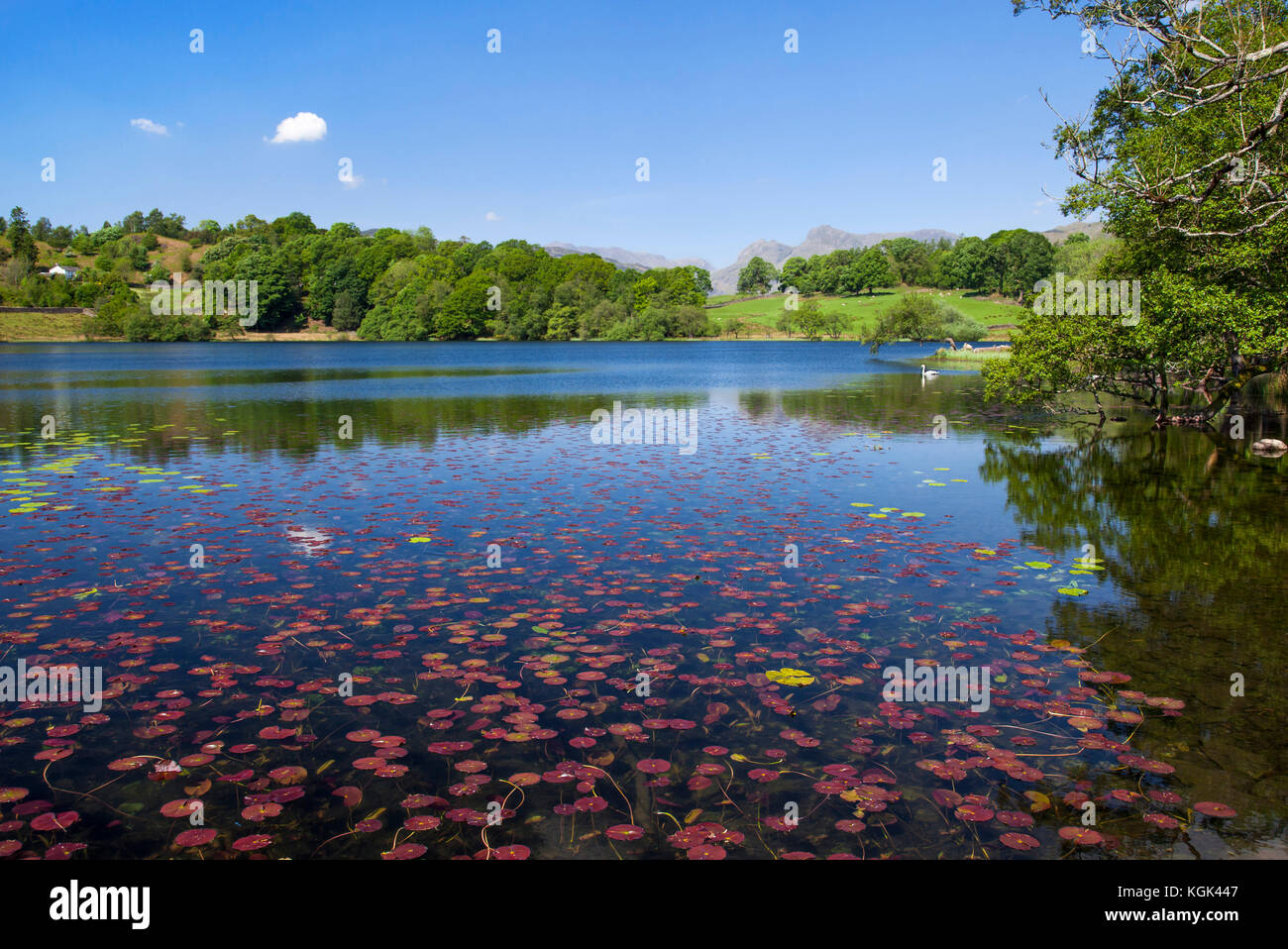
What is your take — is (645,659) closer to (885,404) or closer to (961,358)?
(885,404)

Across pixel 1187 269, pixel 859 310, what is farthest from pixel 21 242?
pixel 1187 269

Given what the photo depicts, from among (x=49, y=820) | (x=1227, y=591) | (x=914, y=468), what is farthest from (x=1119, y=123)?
(x=49, y=820)

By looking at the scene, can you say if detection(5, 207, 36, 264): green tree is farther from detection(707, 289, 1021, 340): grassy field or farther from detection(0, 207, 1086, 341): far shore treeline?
detection(707, 289, 1021, 340): grassy field

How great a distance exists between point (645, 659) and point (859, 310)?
158313mm

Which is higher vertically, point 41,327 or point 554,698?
point 41,327

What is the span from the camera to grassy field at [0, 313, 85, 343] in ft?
435

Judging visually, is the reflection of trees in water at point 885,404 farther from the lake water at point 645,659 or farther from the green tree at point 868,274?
the green tree at point 868,274

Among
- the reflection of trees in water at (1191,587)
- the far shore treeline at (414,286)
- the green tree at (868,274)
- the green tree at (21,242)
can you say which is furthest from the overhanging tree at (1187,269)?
the green tree at (21,242)

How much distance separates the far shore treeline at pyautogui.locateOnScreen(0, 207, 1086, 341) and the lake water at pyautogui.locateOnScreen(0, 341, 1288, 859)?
12588 centimetres

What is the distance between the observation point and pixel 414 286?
15700 centimetres

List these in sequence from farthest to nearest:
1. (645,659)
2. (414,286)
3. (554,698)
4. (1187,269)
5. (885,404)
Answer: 1. (414,286)
2. (885,404)
3. (1187,269)
4. (645,659)
5. (554,698)

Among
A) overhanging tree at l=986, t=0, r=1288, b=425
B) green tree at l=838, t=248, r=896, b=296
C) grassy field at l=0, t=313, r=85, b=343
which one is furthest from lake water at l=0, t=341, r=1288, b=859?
green tree at l=838, t=248, r=896, b=296

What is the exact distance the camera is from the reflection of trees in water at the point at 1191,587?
6.79m

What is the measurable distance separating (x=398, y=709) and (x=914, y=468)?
54.8 ft
